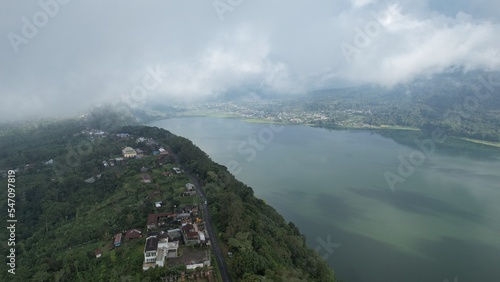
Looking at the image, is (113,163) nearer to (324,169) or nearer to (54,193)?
(54,193)

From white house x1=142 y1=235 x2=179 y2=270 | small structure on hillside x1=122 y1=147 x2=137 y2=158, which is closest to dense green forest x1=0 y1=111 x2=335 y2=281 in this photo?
white house x1=142 y1=235 x2=179 y2=270

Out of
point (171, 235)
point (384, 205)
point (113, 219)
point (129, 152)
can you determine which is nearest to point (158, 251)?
point (171, 235)

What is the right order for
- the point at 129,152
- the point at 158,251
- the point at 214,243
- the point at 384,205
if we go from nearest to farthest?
the point at 158,251
the point at 214,243
the point at 384,205
the point at 129,152

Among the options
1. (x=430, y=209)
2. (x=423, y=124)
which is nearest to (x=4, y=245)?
(x=430, y=209)

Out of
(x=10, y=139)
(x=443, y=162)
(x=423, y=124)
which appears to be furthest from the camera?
(x=423, y=124)

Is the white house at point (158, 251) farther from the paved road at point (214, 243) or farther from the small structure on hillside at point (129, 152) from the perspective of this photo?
the small structure on hillside at point (129, 152)

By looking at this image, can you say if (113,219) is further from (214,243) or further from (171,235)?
(214,243)
